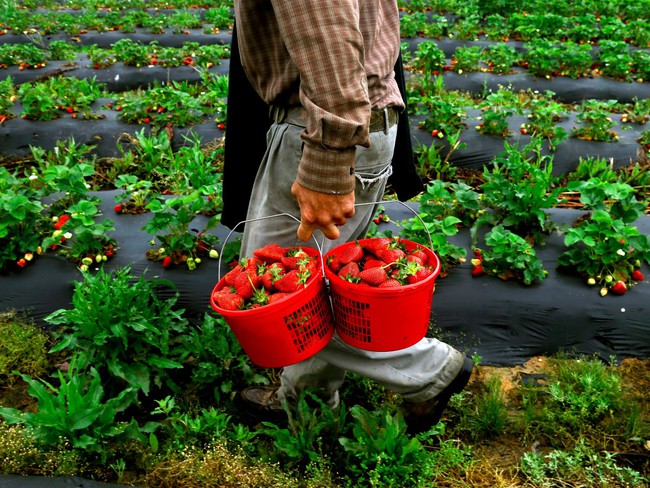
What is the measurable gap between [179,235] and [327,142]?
182cm

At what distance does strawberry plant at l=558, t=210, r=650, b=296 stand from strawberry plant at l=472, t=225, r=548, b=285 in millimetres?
200

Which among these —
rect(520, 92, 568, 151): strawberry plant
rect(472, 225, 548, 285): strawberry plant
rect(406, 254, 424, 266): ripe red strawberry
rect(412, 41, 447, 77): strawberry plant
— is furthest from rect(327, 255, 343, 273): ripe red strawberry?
rect(412, 41, 447, 77): strawberry plant

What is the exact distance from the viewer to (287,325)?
1.60 meters

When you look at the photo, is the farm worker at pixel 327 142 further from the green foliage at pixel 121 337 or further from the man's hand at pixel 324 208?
the green foliage at pixel 121 337

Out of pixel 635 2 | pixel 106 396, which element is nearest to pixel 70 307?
pixel 106 396

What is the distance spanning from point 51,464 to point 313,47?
1811 mm

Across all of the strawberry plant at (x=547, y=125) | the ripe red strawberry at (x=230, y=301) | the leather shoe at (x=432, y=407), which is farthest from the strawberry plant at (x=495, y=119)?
the ripe red strawberry at (x=230, y=301)

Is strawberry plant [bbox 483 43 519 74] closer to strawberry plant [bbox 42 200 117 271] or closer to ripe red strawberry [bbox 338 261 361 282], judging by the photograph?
strawberry plant [bbox 42 200 117 271]

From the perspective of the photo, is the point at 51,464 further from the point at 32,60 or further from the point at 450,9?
the point at 450,9

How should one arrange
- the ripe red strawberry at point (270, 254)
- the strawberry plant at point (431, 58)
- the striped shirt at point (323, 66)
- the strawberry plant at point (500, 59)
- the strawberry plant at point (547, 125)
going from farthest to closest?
the strawberry plant at point (500, 59)
the strawberry plant at point (431, 58)
the strawberry plant at point (547, 125)
the ripe red strawberry at point (270, 254)
the striped shirt at point (323, 66)

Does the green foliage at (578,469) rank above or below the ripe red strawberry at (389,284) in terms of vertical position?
below

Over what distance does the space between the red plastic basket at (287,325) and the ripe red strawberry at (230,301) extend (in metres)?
0.02

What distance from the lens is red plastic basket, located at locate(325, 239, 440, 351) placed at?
158 centimetres

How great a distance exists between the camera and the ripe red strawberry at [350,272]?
1.61 metres
